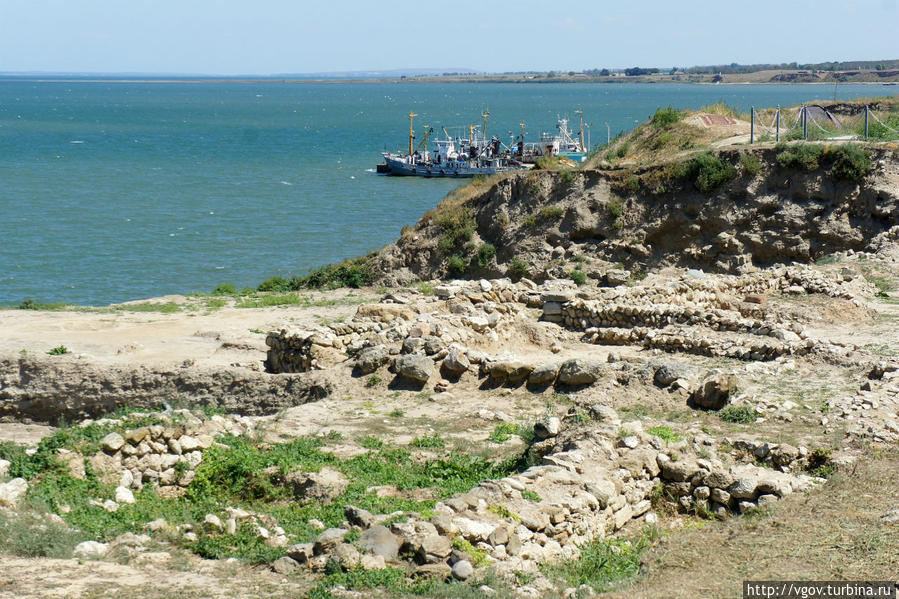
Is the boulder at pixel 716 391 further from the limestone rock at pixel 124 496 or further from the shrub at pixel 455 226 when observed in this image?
the shrub at pixel 455 226

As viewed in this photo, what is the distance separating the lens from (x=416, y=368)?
49.8ft

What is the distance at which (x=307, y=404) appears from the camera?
1498cm

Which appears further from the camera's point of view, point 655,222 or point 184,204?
point 184,204

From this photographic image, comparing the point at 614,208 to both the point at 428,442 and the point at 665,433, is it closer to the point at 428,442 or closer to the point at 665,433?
the point at 428,442

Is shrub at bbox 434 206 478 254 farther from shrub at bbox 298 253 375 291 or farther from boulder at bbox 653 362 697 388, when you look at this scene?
boulder at bbox 653 362 697 388

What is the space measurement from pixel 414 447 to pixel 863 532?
5710mm

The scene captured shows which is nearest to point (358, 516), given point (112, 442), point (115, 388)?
point (112, 442)

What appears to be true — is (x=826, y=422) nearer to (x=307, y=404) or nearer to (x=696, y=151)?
(x=307, y=404)

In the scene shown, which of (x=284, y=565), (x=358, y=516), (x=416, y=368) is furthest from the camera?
(x=416, y=368)

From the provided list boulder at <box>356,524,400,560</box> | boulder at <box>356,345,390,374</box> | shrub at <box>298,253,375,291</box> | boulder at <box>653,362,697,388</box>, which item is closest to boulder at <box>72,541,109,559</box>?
boulder at <box>356,524,400,560</box>

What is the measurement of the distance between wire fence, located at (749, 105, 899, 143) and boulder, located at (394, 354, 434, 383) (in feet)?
54.7

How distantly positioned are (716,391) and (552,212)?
1761 cm

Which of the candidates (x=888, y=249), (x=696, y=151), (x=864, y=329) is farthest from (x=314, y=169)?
(x=864, y=329)

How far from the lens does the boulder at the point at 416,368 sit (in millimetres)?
15164
